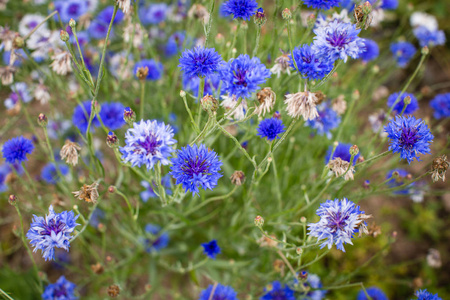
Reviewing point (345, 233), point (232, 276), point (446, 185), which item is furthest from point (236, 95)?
point (446, 185)

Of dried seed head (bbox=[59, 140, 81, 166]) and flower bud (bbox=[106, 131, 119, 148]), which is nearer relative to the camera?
flower bud (bbox=[106, 131, 119, 148])

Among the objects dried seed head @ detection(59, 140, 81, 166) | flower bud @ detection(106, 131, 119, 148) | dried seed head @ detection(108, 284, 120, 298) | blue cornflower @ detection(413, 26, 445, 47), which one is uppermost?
blue cornflower @ detection(413, 26, 445, 47)

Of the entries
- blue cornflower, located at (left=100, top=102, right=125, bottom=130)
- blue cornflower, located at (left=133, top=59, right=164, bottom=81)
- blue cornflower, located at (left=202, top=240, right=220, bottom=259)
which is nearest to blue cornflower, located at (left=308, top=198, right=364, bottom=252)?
blue cornflower, located at (left=202, top=240, right=220, bottom=259)

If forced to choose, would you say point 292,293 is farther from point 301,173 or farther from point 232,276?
point 301,173

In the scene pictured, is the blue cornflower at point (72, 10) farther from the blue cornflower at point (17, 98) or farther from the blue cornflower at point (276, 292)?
the blue cornflower at point (276, 292)

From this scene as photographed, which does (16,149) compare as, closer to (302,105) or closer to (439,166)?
(302,105)

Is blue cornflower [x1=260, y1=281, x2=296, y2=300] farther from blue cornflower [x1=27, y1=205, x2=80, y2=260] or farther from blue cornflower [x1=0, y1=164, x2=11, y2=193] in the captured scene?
blue cornflower [x1=0, y1=164, x2=11, y2=193]
